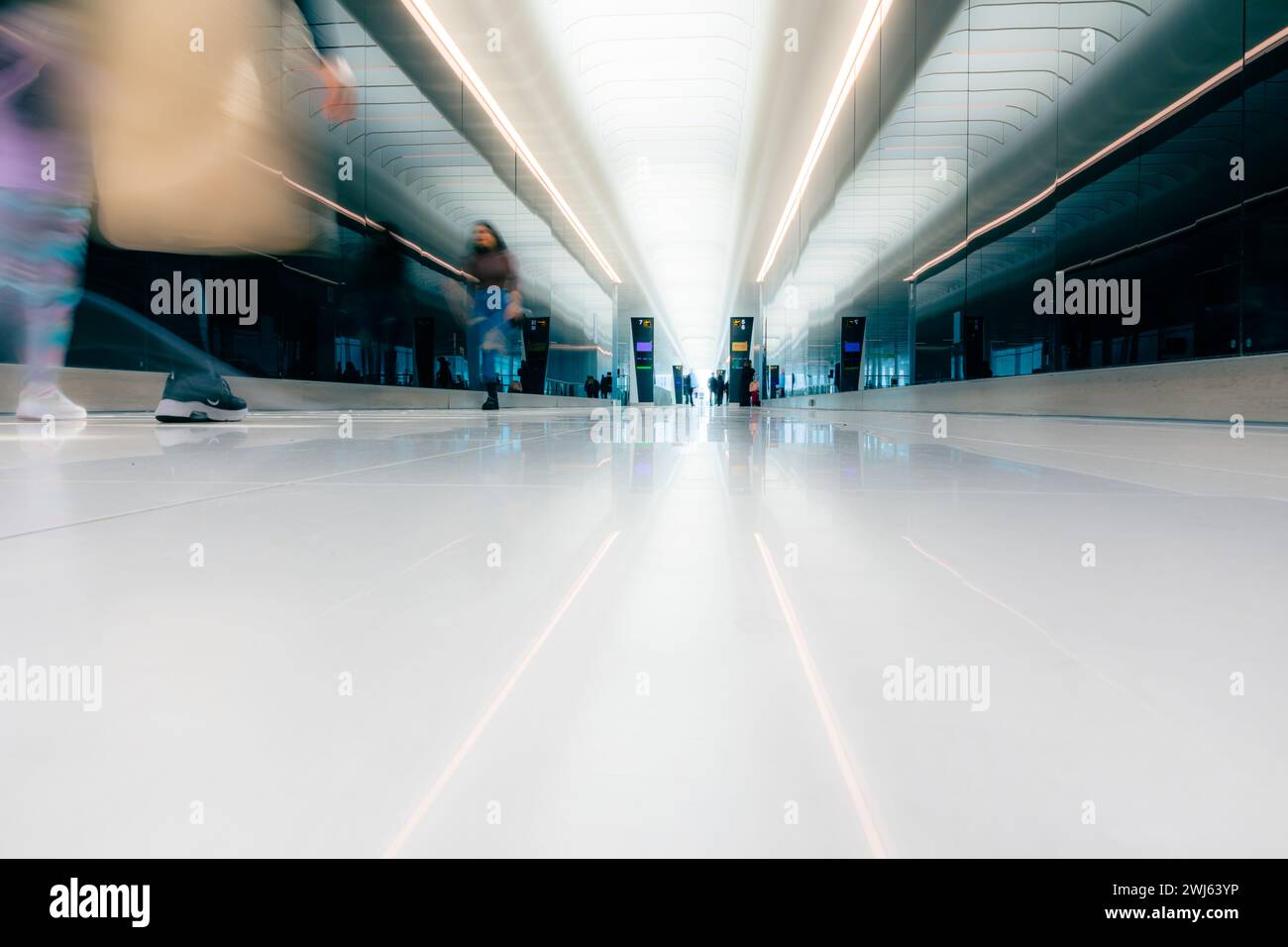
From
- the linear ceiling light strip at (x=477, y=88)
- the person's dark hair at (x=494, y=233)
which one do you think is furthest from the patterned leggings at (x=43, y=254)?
the person's dark hair at (x=494, y=233)

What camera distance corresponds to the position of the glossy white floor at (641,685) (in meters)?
0.44

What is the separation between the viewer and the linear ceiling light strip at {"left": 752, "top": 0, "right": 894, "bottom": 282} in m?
9.46

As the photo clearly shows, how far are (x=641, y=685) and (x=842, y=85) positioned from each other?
12.6 metres

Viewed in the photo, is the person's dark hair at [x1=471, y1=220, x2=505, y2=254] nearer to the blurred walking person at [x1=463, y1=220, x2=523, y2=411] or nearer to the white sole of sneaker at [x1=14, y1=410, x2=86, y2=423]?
the blurred walking person at [x1=463, y1=220, x2=523, y2=411]

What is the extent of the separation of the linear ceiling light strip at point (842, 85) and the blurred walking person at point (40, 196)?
861cm

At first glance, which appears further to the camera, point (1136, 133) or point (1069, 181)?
point (1069, 181)

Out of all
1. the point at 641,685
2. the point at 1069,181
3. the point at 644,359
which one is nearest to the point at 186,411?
the point at 641,685

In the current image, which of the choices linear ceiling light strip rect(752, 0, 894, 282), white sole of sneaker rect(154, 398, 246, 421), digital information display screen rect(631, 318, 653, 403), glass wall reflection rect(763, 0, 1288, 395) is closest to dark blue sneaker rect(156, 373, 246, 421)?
white sole of sneaker rect(154, 398, 246, 421)

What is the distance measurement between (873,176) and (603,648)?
575 inches

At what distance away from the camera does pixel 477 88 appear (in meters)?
12.1

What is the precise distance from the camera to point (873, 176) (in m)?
13.5

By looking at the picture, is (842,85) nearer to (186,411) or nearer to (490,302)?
(490,302)

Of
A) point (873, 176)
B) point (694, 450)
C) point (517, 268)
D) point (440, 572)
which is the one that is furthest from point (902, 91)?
point (440, 572)

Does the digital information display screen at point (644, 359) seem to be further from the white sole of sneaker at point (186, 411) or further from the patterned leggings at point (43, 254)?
the patterned leggings at point (43, 254)
